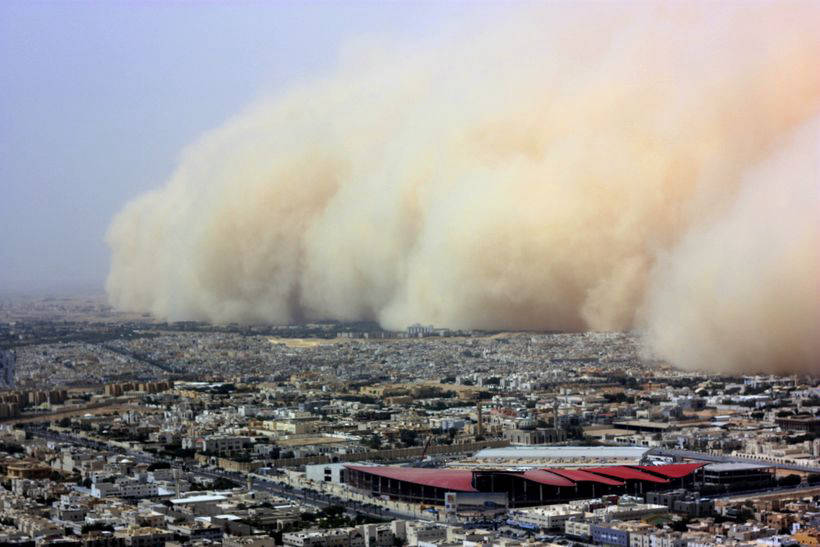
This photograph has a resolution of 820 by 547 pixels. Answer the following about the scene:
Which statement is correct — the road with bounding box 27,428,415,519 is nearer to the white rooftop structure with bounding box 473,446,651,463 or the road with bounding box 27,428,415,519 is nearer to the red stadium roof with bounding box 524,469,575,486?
the red stadium roof with bounding box 524,469,575,486

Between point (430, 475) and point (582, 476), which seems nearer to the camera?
point (582, 476)

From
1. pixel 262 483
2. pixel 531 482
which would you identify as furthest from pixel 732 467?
pixel 262 483

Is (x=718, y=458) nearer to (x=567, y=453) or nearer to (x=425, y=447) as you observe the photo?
(x=567, y=453)

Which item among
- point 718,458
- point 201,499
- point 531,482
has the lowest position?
point 201,499

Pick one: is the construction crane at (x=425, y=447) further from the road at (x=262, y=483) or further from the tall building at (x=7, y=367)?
the tall building at (x=7, y=367)

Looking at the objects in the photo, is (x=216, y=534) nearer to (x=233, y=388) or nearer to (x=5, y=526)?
(x=5, y=526)

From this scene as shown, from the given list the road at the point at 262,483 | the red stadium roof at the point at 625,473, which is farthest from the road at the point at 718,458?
the road at the point at 262,483
